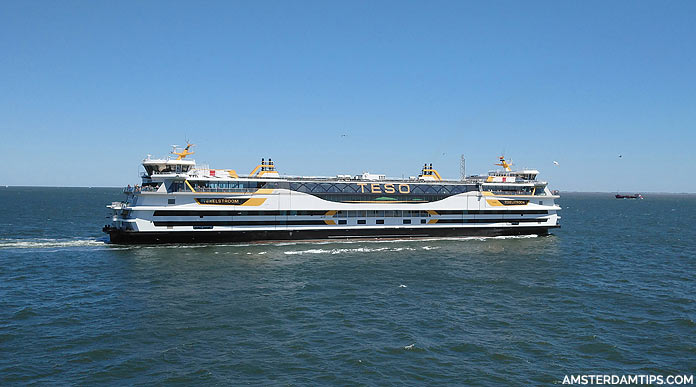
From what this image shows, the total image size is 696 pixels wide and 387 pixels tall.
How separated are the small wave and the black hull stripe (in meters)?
4.07

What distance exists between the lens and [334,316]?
25672 mm

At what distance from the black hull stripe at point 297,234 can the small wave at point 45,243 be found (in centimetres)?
407

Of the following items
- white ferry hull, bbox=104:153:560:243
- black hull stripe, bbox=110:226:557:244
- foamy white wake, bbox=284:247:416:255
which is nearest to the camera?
foamy white wake, bbox=284:247:416:255

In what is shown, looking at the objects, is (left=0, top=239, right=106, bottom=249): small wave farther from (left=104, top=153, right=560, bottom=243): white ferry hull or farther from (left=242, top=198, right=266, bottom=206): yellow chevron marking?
(left=242, top=198, right=266, bottom=206): yellow chevron marking

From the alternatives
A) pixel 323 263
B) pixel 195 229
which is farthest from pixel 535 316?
pixel 195 229

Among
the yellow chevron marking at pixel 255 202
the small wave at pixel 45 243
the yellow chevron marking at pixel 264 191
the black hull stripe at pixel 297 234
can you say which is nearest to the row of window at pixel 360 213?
the yellow chevron marking at pixel 255 202

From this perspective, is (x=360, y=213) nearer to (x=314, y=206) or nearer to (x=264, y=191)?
(x=314, y=206)

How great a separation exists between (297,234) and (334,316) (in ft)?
85.6

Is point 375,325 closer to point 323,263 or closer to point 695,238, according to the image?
point 323,263

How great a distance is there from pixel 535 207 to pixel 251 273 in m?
40.6

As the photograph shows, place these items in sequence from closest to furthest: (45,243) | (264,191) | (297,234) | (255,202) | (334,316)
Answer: (334,316), (45,243), (255,202), (264,191), (297,234)

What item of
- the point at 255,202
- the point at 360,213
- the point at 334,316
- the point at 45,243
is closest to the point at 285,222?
the point at 255,202

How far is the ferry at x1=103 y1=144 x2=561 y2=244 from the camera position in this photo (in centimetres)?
4700

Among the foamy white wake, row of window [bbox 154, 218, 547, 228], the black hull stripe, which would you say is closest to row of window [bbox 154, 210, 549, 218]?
row of window [bbox 154, 218, 547, 228]
